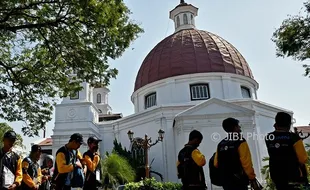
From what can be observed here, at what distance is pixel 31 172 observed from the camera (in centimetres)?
523

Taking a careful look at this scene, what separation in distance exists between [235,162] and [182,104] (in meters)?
19.1

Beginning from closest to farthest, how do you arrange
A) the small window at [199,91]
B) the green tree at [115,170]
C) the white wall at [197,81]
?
the green tree at [115,170] → the white wall at [197,81] → the small window at [199,91]

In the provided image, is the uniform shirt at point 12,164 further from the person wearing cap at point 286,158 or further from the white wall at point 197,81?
the white wall at point 197,81

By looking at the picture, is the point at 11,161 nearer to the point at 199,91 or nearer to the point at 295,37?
the point at 295,37

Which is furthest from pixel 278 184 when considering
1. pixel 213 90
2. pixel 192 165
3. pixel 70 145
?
pixel 213 90

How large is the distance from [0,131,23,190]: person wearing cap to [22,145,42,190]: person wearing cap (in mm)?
518

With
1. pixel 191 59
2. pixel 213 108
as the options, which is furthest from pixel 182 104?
pixel 191 59

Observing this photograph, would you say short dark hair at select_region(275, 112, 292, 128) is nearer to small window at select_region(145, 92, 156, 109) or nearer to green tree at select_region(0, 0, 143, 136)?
green tree at select_region(0, 0, 143, 136)

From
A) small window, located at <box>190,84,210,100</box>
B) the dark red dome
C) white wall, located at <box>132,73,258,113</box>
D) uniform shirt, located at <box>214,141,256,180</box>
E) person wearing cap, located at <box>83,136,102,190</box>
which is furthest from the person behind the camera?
the dark red dome

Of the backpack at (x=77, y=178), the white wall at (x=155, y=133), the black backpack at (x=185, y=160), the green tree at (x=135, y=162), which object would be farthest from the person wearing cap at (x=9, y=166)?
the white wall at (x=155, y=133)

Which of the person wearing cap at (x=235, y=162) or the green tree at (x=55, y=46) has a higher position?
the green tree at (x=55, y=46)

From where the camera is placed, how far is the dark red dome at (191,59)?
80.6 feet

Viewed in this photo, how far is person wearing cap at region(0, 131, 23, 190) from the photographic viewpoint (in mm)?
4223

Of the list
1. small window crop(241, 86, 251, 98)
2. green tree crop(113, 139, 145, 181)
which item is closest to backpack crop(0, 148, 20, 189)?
green tree crop(113, 139, 145, 181)
